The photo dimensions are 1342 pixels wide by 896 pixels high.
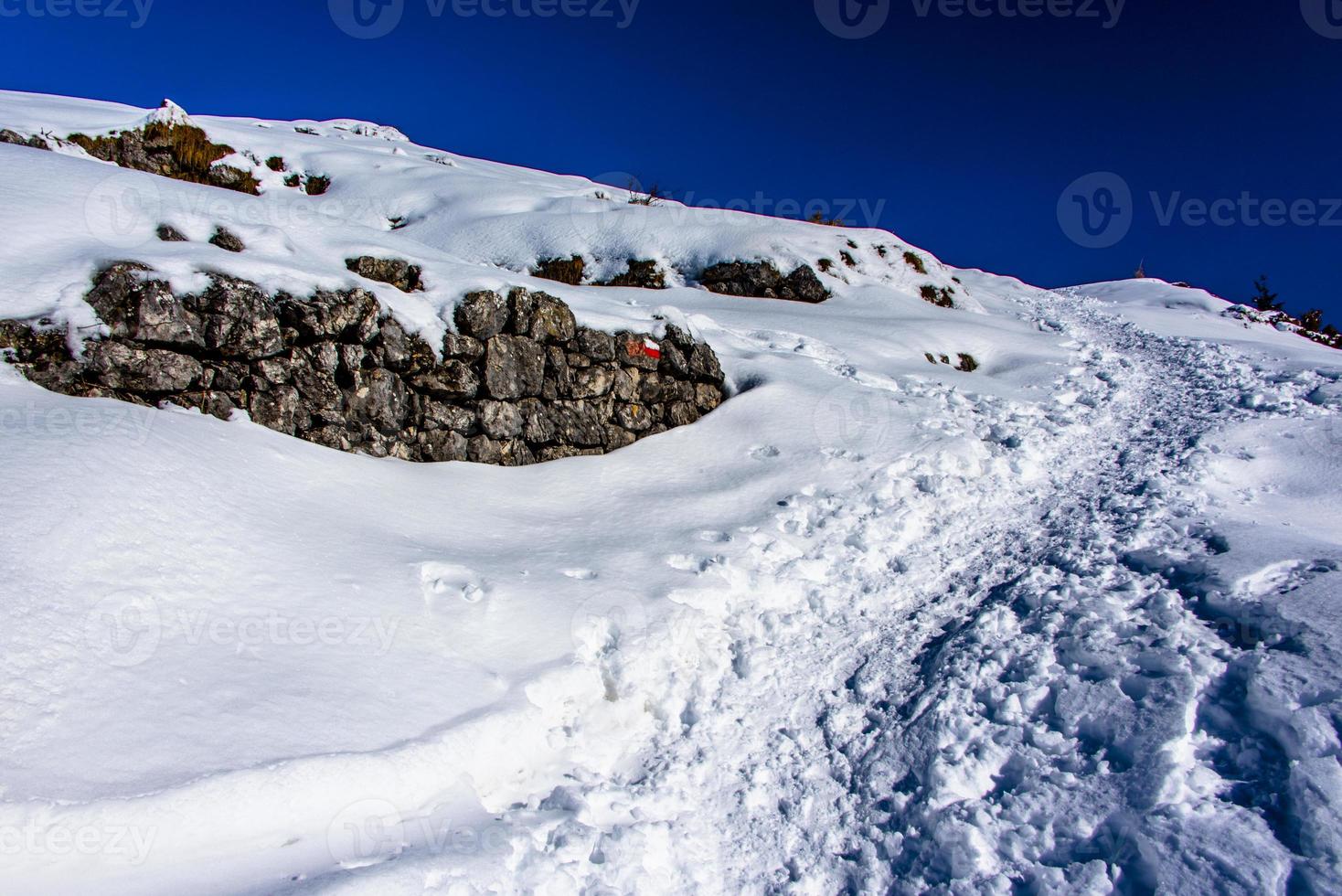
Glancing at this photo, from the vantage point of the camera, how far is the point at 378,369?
6324 mm

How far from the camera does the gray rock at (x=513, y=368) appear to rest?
271 inches

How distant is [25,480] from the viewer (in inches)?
160

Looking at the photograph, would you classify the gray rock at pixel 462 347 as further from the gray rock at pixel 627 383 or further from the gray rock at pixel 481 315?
the gray rock at pixel 627 383

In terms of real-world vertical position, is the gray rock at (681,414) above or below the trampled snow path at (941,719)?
above

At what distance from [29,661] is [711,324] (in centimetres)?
835

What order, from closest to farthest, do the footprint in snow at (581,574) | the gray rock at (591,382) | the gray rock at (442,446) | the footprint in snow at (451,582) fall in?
the footprint in snow at (451,582), the footprint in snow at (581,574), the gray rock at (442,446), the gray rock at (591,382)

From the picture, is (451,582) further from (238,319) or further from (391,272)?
(391,272)

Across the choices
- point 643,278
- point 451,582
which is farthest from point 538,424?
point 643,278

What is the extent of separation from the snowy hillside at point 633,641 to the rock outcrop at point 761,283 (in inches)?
229

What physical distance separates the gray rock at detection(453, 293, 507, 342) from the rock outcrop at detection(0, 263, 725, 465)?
10 mm

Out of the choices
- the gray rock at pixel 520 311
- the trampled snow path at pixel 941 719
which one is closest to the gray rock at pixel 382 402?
the gray rock at pixel 520 311

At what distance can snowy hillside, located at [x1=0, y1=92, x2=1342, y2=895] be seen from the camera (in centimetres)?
308

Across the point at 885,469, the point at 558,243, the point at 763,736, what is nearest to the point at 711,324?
the point at 885,469

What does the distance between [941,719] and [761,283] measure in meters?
10.8
